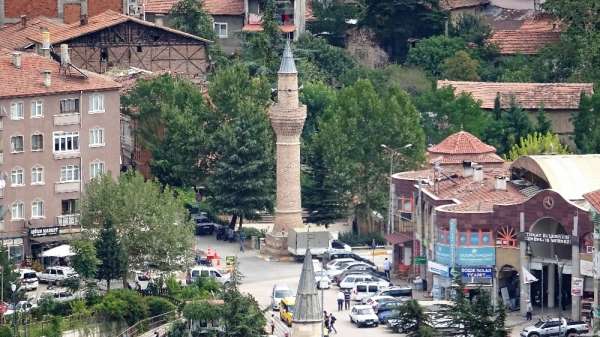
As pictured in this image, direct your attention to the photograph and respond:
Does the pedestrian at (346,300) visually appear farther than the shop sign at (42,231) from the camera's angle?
No

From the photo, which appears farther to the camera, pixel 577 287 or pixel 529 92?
pixel 529 92

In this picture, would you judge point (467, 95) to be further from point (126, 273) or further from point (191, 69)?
point (126, 273)

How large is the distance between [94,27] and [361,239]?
28.2 m

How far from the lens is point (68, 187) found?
Result: 531ft

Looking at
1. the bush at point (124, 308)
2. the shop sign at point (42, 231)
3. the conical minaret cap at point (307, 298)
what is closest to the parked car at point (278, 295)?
the bush at point (124, 308)

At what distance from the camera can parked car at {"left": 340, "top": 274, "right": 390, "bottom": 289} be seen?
498 feet

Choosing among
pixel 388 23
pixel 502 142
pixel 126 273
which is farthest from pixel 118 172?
pixel 388 23

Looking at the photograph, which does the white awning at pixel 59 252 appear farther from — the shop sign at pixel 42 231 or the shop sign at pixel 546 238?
the shop sign at pixel 546 238

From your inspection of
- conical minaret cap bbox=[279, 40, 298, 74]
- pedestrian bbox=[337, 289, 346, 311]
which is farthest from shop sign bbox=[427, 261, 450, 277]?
conical minaret cap bbox=[279, 40, 298, 74]

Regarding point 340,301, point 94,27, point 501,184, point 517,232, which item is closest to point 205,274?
point 340,301

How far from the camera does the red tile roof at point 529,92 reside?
180875 millimetres

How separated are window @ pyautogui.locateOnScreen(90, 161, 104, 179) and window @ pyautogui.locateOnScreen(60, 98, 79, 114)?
2741mm

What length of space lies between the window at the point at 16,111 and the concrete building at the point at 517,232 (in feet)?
63.4

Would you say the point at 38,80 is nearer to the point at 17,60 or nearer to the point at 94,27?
the point at 17,60
